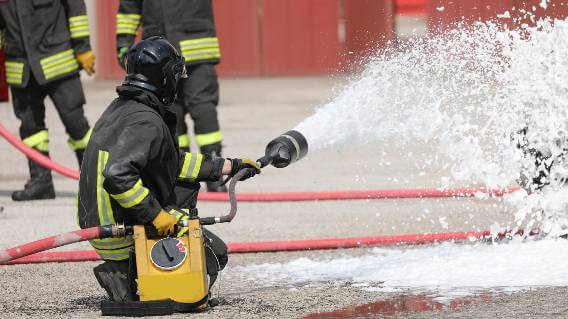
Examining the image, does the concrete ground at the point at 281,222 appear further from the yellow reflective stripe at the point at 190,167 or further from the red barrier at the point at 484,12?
the red barrier at the point at 484,12

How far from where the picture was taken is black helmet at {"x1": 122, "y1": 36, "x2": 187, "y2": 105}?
18.4 ft

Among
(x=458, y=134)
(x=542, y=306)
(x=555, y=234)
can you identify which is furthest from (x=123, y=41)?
(x=542, y=306)

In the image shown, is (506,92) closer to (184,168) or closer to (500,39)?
(500,39)

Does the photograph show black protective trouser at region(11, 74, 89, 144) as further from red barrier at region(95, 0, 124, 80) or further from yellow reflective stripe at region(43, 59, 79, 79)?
red barrier at region(95, 0, 124, 80)

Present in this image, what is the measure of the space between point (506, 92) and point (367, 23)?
1.17 metres

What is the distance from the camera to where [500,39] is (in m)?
6.78

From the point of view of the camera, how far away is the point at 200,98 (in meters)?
9.04

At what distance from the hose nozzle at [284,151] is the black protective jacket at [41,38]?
12.0ft

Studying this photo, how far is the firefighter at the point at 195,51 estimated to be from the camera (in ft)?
29.6

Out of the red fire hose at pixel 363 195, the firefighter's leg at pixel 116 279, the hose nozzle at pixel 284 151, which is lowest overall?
the red fire hose at pixel 363 195

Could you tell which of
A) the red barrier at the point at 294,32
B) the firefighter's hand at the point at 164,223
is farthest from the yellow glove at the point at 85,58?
the red barrier at the point at 294,32

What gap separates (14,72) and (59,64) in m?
0.32

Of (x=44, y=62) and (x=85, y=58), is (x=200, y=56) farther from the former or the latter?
(x=44, y=62)

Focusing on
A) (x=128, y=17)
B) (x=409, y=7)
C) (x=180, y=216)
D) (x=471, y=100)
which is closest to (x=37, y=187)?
(x=128, y=17)
